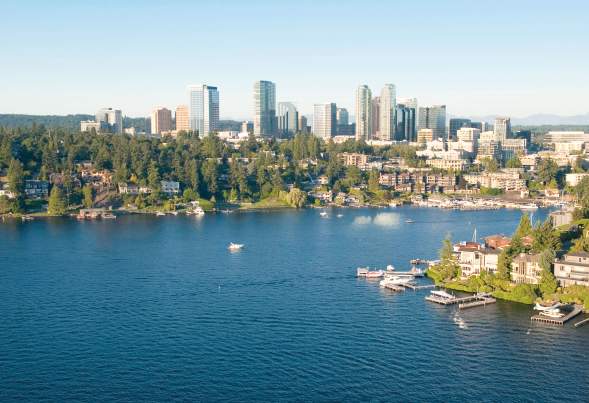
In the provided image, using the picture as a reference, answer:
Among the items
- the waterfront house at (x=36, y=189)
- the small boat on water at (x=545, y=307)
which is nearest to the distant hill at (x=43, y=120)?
the waterfront house at (x=36, y=189)

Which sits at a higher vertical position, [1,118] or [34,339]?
[1,118]

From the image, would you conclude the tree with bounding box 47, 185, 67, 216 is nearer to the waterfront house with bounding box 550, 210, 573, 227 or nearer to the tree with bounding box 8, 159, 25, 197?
the tree with bounding box 8, 159, 25, 197

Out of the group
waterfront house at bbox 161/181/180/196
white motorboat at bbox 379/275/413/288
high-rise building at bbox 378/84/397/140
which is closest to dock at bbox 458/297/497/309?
white motorboat at bbox 379/275/413/288

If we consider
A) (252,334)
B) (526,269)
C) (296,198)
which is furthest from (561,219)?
(296,198)

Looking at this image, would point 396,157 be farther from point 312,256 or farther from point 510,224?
point 312,256

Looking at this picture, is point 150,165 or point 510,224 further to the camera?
point 150,165

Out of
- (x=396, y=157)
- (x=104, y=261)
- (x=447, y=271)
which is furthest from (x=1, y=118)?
(x=447, y=271)
